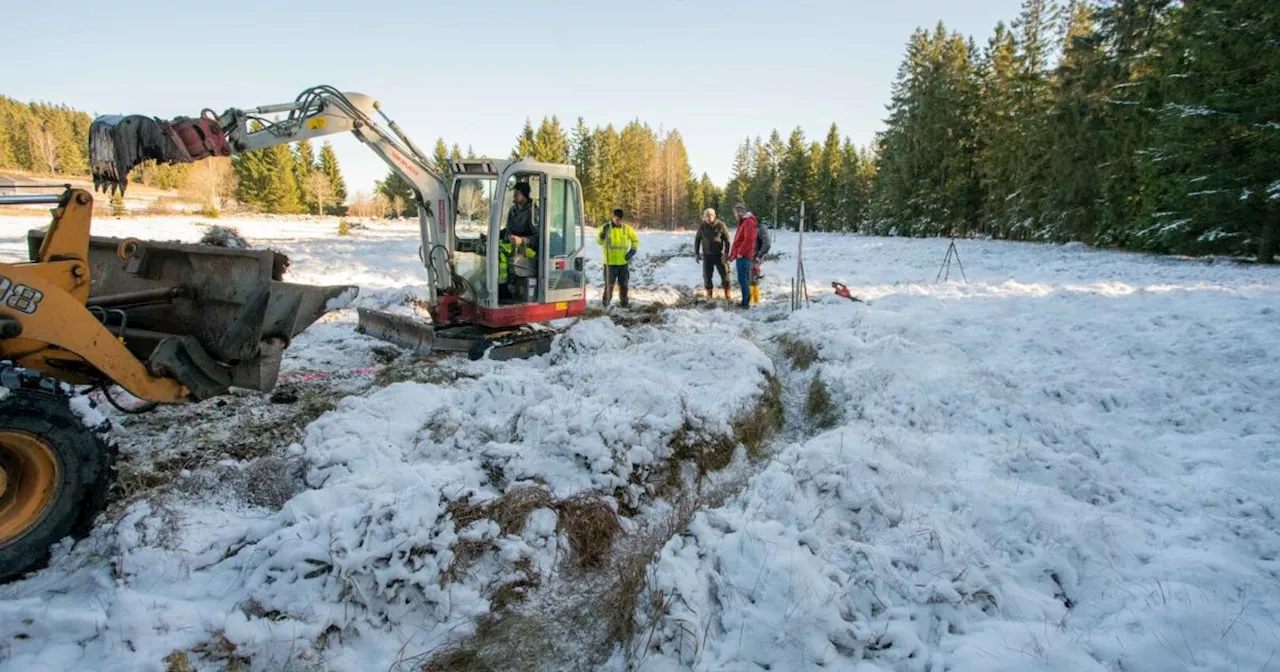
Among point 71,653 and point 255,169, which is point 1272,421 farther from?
point 255,169

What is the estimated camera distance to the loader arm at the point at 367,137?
6.43 m

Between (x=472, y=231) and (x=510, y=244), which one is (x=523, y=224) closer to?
(x=510, y=244)

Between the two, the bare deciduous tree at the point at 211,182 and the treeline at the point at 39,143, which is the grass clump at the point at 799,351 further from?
the treeline at the point at 39,143

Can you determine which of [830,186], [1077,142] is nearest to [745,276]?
[1077,142]

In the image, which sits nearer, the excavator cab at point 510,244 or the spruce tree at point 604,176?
the excavator cab at point 510,244

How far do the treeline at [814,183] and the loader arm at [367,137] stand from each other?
48.3 m

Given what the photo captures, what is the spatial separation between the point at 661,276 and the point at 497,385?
12.4m

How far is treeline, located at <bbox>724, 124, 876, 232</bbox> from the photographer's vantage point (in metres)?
54.7

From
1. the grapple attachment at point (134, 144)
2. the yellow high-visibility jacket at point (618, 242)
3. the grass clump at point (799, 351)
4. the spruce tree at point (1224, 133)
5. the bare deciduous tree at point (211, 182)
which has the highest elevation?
the bare deciduous tree at point (211, 182)

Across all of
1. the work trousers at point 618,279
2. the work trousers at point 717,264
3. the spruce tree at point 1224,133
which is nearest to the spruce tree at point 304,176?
the work trousers at point 618,279

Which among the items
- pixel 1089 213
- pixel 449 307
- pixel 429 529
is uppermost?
pixel 1089 213

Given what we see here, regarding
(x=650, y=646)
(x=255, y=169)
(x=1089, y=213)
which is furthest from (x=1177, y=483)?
(x=255, y=169)

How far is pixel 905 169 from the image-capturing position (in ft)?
125

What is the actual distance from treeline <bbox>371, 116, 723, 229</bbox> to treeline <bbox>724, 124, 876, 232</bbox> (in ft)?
30.6
